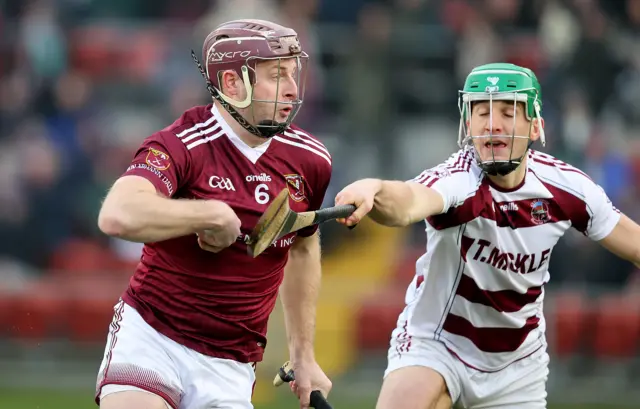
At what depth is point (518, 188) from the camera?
5832 millimetres

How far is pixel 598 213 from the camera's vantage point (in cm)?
593

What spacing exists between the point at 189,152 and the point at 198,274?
0.52 meters

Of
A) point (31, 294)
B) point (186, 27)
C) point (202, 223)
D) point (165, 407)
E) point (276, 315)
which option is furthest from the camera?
point (186, 27)

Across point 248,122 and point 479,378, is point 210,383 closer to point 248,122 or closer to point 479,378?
point 248,122

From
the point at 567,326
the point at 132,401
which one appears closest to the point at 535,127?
the point at 132,401

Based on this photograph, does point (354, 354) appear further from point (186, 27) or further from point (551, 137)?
point (186, 27)

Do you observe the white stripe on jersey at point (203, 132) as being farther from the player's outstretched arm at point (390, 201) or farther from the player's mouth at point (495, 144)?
the player's mouth at point (495, 144)

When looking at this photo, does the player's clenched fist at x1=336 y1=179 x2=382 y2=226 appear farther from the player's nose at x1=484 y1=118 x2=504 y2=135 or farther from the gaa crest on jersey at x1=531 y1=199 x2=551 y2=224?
the gaa crest on jersey at x1=531 y1=199 x2=551 y2=224

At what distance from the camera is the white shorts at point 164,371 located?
4949 mm

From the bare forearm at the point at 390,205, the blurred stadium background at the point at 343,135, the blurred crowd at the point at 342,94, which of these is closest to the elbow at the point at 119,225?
the bare forearm at the point at 390,205

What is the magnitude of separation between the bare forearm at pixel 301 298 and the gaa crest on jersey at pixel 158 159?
1025 millimetres

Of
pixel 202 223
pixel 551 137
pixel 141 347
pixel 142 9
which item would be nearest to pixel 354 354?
pixel 551 137

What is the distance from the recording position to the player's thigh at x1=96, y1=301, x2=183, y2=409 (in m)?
4.93

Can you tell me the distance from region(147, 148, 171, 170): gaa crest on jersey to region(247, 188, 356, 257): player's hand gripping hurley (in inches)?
18.3
